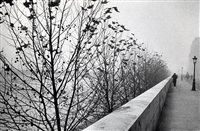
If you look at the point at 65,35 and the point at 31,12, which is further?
the point at 65,35

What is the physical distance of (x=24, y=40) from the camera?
3.35 m

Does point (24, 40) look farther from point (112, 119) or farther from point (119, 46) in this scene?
point (119, 46)

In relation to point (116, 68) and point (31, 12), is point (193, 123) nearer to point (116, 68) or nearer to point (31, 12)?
point (116, 68)

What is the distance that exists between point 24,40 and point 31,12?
21.5 inches

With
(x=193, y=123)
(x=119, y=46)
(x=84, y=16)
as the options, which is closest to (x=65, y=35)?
(x=84, y=16)

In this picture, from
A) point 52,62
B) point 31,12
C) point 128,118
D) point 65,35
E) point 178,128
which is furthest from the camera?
point 178,128

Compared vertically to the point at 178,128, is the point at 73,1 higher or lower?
higher

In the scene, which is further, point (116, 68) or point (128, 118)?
point (116, 68)

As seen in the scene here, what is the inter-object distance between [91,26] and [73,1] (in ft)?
2.22

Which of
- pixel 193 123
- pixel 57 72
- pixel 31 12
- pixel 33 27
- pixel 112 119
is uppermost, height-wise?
pixel 31 12

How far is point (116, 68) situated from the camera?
23.6ft

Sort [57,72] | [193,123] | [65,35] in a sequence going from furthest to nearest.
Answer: [193,123]
[57,72]
[65,35]

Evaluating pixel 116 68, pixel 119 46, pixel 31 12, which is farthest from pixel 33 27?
pixel 116 68

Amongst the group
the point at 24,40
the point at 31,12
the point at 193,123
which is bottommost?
the point at 193,123
